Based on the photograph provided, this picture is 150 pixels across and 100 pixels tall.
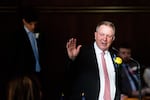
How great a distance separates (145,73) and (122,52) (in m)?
0.48

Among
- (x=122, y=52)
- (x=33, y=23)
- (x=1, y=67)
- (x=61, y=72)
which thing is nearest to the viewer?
(x=33, y=23)

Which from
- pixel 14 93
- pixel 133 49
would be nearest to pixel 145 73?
pixel 133 49

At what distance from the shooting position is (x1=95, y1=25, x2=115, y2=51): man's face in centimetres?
488

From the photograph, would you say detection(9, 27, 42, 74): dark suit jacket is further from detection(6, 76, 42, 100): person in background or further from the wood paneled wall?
detection(6, 76, 42, 100): person in background

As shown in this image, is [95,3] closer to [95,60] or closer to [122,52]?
A: [122,52]

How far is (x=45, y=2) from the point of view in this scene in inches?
304

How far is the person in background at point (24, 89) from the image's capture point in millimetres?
3816

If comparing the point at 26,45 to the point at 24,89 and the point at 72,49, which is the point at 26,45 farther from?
the point at 24,89

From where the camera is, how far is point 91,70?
4746 mm

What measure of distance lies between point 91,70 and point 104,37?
1.12 ft

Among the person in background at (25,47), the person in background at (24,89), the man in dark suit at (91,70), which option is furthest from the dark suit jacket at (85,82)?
the person in background at (25,47)

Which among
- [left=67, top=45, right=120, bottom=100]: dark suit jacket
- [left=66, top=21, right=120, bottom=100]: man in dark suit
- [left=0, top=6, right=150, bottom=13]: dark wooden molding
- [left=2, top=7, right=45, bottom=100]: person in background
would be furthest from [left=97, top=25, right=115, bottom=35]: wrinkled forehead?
[left=0, top=6, right=150, bottom=13]: dark wooden molding

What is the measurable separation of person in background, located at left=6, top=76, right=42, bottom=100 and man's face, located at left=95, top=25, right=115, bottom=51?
3.73 feet

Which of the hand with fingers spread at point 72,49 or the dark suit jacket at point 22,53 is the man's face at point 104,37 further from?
the dark suit jacket at point 22,53
